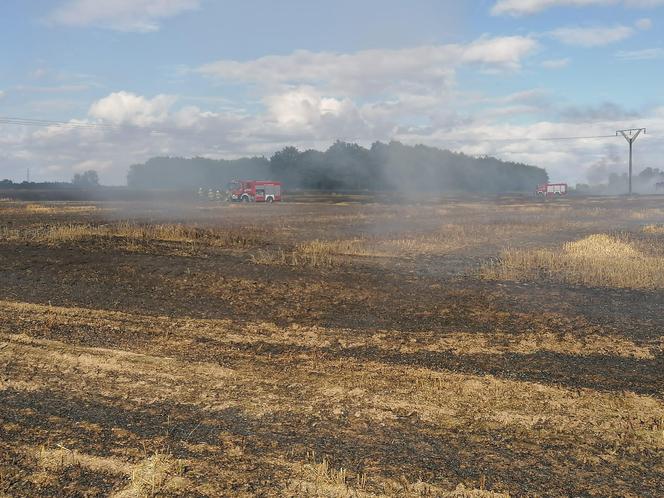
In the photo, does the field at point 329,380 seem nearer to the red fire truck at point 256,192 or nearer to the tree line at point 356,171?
the tree line at point 356,171

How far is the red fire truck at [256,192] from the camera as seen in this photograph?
46.7 metres

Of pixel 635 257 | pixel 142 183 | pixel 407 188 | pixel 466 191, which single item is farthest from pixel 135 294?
pixel 142 183

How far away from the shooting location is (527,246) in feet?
52.2

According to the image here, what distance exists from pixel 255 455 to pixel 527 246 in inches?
543

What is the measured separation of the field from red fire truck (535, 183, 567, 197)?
179 ft

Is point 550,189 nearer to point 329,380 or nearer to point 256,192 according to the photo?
point 256,192

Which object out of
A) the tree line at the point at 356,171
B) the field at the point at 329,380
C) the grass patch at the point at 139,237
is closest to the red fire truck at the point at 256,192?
the tree line at the point at 356,171

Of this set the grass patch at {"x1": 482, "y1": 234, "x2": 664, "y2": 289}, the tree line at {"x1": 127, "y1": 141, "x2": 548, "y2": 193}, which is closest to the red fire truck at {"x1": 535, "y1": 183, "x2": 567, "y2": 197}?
the tree line at {"x1": 127, "y1": 141, "x2": 548, "y2": 193}

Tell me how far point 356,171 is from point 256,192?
361 inches

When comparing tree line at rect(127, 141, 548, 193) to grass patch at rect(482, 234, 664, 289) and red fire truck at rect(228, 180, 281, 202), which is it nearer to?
red fire truck at rect(228, 180, 281, 202)

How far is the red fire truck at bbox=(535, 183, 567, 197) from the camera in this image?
62.5 meters

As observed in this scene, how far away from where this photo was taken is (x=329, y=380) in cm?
504

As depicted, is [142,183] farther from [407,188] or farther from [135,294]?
[135,294]

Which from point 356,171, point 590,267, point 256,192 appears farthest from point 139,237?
point 256,192
